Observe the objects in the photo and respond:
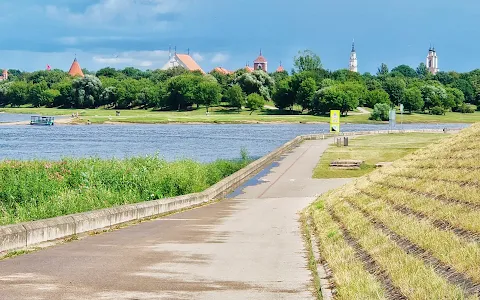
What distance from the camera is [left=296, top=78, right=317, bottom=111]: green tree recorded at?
162375 mm

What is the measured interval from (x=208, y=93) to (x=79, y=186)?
150 meters

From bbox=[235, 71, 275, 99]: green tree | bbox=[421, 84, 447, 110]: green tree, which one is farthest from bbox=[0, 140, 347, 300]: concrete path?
bbox=[421, 84, 447, 110]: green tree

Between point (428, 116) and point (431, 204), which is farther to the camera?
point (428, 116)

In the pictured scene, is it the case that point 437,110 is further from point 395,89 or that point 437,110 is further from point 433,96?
point 395,89

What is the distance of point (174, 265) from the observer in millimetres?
11711

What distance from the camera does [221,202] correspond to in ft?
89.3

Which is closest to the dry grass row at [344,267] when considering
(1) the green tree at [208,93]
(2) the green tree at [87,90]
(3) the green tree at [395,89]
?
(1) the green tree at [208,93]

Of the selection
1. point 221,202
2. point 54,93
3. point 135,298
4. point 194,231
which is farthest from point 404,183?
point 54,93

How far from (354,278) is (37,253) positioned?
5782 mm

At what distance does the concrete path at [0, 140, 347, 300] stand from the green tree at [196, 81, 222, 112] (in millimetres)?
153950

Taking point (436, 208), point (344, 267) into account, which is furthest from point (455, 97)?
point (344, 267)

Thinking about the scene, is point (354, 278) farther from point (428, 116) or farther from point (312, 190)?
point (428, 116)

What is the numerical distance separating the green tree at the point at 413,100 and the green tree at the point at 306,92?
Result: 72.9 ft

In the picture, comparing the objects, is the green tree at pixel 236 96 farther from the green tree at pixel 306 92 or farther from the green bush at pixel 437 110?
the green bush at pixel 437 110
